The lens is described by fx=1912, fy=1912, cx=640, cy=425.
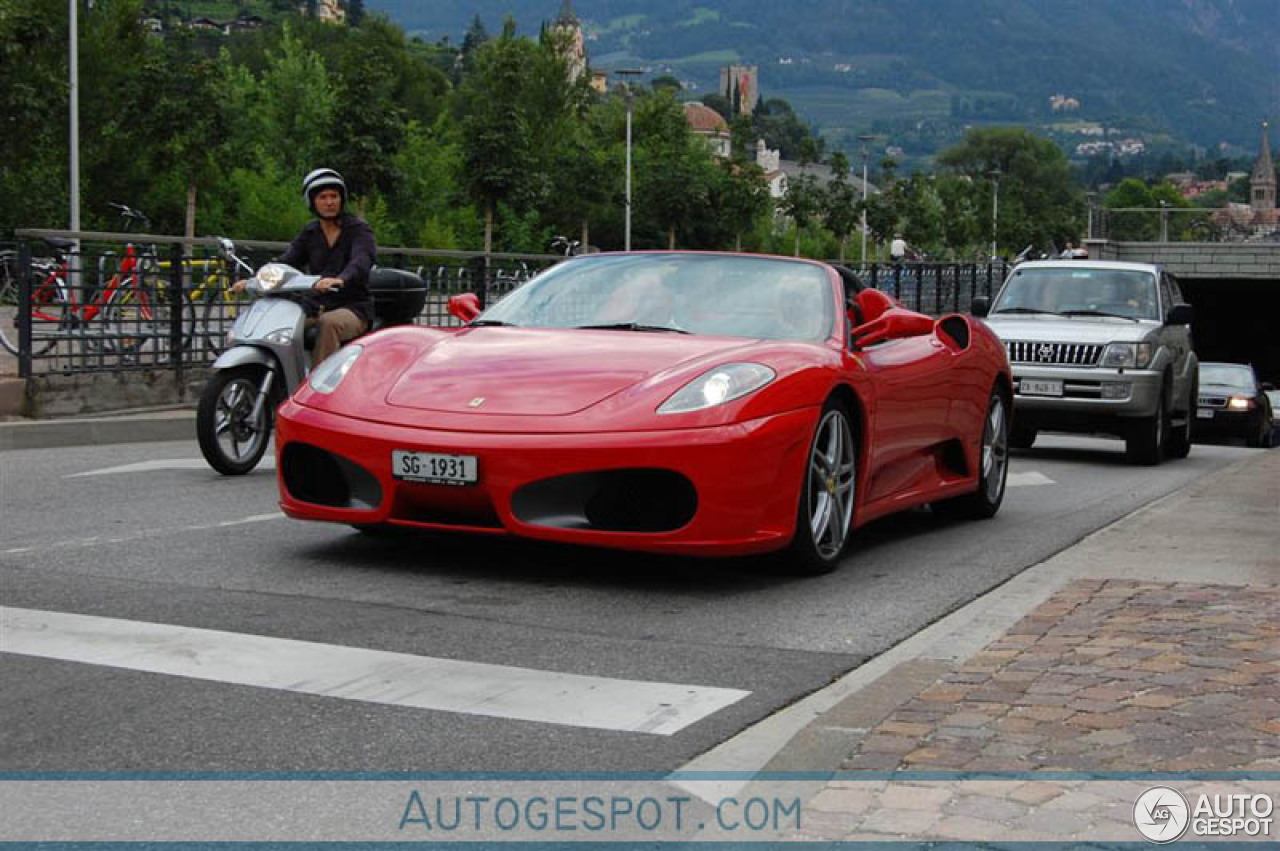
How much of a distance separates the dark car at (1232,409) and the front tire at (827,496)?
2384 centimetres

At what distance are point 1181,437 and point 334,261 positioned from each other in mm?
9341

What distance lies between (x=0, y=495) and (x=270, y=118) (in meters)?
77.3

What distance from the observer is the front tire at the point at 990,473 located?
9773mm

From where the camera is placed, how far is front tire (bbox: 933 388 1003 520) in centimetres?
977

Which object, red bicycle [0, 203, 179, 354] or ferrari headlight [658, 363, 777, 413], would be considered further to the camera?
red bicycle [0, 203, 179, 354]

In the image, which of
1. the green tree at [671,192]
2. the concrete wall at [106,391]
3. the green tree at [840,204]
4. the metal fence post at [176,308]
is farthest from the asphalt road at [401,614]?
the green tree at [840,204]

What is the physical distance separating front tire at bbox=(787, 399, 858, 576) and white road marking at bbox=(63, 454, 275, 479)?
15.0 feet

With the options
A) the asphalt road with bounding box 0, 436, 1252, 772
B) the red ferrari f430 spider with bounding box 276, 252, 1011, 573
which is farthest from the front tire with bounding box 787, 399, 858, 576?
the asphalt road with bounding box 0, 436, 1252, 772

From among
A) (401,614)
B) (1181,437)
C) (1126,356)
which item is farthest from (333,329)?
(1181,437)

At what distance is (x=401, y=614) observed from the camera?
6172 mm

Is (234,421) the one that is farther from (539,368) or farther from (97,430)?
(539,368)

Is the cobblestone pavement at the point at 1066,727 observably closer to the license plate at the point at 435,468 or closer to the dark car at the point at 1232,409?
the license plate at the point at 435,468

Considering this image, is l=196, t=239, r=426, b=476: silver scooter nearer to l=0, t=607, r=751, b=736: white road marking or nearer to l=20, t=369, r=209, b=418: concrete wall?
l=20, t=369, r=209, b=418: concrete wall

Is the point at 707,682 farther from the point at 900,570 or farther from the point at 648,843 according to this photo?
the point at 900,570
